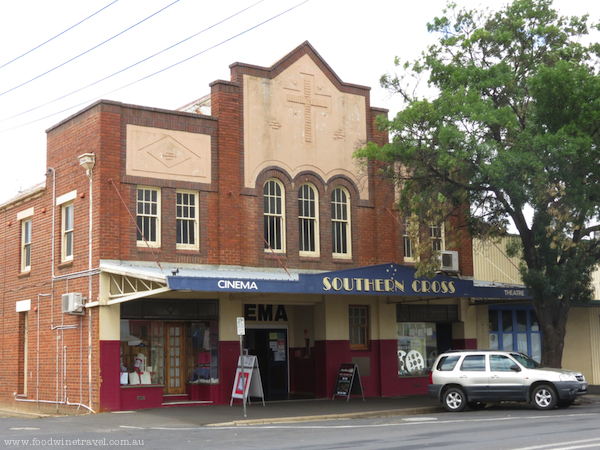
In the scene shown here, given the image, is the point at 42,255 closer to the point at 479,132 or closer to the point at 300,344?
the point at 300,344

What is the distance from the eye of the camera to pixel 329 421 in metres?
18.5

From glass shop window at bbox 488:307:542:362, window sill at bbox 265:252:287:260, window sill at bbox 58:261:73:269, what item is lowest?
glass shop window at bbox 488:307:542:362

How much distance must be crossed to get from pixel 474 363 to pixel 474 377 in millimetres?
364

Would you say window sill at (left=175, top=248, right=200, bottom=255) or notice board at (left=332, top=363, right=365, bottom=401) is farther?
notice board at (left=332, top=363, right=365, bottom=401)

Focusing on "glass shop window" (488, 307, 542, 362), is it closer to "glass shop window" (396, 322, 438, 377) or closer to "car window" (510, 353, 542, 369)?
"glass shop window" (396, 322, 438, 377)

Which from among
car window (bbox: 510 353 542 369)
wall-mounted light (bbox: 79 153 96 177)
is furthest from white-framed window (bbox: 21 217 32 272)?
Result: car window (bbox: 510 353 542 369)

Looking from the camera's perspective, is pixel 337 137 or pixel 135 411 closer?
pixel 135 411

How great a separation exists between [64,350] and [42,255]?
10.9 feet

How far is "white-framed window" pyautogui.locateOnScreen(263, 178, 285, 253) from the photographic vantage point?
76.2ft

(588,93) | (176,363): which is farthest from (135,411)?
(588,93)

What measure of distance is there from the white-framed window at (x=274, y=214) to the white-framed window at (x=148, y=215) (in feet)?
10.8

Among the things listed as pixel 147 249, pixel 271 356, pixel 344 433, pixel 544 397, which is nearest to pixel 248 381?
pixel 271 356

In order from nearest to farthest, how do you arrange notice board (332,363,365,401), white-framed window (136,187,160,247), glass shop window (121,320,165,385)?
1. glass shop window (121,320,165,385)
2. white-framed window (136,187,160,247)
3. notice board (332,363,365,401)

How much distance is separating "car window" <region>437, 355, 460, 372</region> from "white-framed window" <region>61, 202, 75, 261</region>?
10.5m
